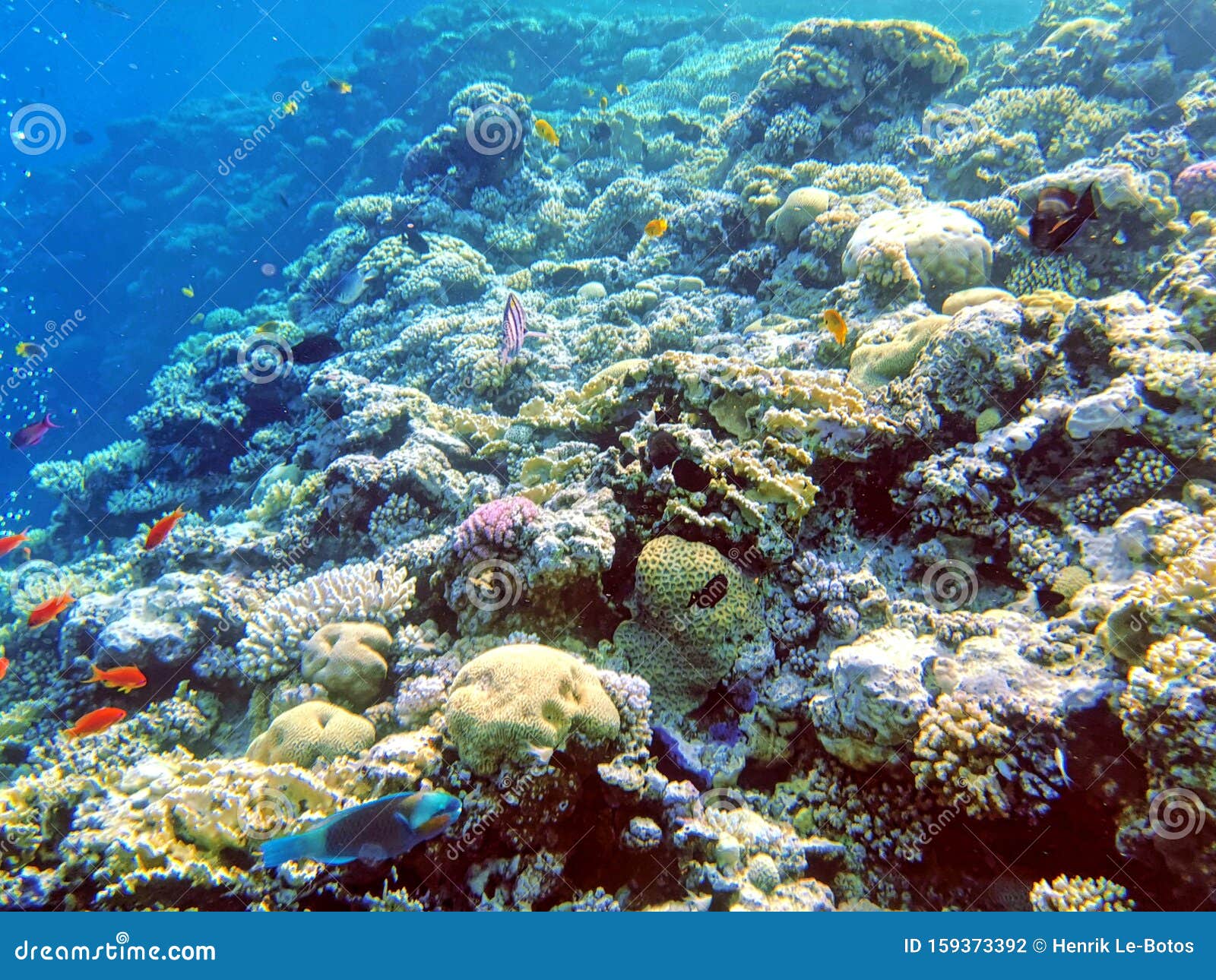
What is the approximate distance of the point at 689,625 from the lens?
340cm

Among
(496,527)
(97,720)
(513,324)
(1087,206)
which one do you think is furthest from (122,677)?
(1087,206)

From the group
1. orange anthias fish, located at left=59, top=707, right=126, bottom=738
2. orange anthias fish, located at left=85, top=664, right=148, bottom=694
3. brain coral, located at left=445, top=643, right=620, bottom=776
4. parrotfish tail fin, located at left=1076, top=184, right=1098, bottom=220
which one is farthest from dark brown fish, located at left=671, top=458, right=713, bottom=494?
parrotfish tail fin, located at left=1076, top=184, right=1098, bottom=220

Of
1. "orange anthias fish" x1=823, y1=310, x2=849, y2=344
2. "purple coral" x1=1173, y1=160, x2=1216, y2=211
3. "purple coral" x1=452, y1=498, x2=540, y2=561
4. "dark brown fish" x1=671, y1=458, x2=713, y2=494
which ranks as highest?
"purple coral" x1=1173, y1=160, x2=1216, y2=211

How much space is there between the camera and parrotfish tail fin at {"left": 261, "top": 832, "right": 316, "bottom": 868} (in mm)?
2016

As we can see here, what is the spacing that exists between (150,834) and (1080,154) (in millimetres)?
14739

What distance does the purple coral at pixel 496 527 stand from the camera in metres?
3.71

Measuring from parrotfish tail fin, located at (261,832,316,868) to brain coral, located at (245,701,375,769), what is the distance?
1127mm

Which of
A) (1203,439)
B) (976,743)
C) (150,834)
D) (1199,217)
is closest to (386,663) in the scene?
(150,834)

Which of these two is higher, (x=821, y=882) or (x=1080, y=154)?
(x=1080, y=154)

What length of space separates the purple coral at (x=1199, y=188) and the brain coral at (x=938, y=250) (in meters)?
3.24

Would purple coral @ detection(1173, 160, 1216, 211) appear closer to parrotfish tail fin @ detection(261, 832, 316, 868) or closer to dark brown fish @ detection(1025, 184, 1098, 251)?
dark brown fish @ detection(1025, 184, 1098, 251)

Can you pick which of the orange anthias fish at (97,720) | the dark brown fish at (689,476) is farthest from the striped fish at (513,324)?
the orange anthias fish at (97,720)
